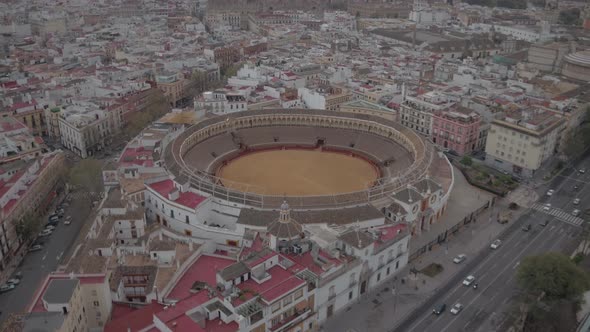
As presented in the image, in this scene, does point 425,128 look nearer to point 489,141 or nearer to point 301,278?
point 489,141

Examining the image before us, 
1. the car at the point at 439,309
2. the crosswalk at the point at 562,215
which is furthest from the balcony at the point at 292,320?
the crosswalk at the point at 562,215

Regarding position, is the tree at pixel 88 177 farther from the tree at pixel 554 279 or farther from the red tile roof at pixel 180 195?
the tree at pixel 554 279

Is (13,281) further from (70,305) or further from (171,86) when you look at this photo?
(171,86)

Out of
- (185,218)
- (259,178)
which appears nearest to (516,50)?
(259,178)

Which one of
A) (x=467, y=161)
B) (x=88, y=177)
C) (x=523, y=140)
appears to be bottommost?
(x=467, y=161)

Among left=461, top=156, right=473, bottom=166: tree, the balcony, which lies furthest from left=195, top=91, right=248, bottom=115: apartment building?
the balcony

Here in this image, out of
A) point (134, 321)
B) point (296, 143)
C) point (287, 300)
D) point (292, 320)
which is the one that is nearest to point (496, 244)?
point (292, 320)
